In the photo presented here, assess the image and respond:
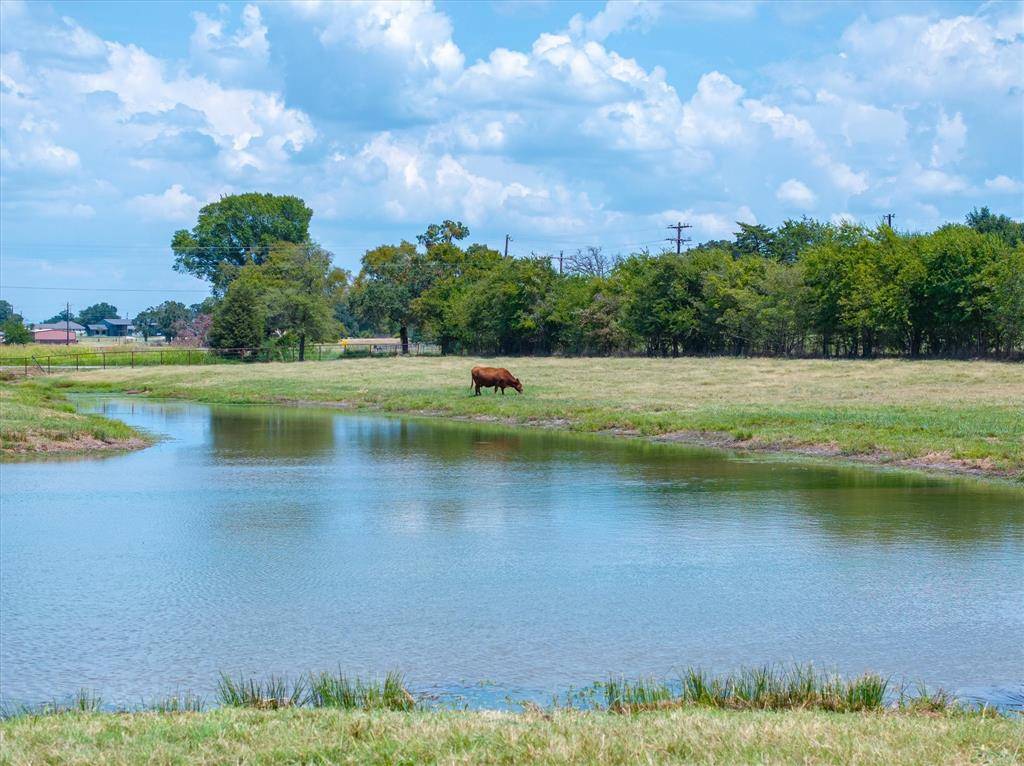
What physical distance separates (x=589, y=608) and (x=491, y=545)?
440cm

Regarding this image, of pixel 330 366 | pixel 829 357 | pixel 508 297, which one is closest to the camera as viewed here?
pixel 829 357

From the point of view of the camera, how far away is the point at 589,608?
13258 millimetres

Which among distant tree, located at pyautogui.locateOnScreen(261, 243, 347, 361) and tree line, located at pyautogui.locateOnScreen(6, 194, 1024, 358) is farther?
distant tree, located at pyautogui.locateOnScreen(261, 243, 347, 361)

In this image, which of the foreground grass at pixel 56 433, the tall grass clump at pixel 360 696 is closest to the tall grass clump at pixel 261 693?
the tall grass clump at pixel 360 696

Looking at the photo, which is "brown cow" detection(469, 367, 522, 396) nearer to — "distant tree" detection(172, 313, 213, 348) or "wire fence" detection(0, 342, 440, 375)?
"wire fence" detection(0, 342, 440, 375)

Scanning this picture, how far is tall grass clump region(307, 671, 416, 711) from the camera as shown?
9.10 meters

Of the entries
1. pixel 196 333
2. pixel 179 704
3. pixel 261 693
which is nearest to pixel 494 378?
pixel 261 693

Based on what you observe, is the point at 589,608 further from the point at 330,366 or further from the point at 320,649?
the point at 330,366

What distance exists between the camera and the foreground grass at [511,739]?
691 cm

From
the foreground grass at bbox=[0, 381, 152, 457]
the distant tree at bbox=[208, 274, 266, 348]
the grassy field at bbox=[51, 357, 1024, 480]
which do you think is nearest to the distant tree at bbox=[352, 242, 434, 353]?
the distant tree at bbox=[208, 274, 266, 348]

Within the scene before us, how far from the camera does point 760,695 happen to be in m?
9.21

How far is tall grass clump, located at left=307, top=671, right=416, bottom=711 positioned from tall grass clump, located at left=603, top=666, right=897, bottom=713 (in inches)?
63.5

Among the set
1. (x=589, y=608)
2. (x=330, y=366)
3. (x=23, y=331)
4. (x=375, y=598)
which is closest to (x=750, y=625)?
(x=589, y=608)

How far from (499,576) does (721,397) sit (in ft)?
104
